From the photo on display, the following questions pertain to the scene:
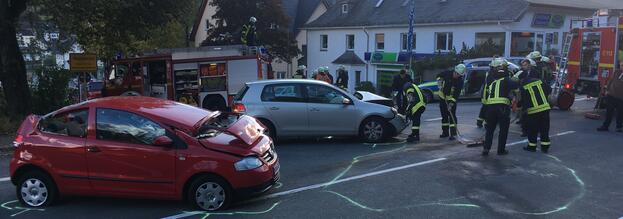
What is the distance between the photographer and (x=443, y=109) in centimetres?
1176

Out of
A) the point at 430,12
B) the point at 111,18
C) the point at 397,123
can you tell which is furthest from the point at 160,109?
the point at 430,12

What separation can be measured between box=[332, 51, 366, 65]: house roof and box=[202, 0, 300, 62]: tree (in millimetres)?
3946

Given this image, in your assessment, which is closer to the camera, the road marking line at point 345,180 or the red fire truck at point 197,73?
the road marking line at point 345,180

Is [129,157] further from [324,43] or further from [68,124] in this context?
[324,43]

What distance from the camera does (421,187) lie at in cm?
755

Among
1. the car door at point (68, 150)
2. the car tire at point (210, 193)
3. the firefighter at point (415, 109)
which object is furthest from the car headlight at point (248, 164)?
the firefighter at point (415, 109)

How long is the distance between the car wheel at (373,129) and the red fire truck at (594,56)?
7.24 meters

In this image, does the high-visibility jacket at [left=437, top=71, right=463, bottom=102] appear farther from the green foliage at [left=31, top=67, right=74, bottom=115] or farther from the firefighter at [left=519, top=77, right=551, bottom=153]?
the green foliage at [left=31, top=67, right=74, bottom=115]

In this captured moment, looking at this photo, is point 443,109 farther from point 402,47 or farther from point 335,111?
point 402,47

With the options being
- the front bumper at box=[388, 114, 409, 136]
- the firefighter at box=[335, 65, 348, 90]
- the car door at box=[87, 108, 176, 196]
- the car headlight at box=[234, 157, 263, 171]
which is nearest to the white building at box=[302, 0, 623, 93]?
the firefighter at box=[335, 65, 348, 90]

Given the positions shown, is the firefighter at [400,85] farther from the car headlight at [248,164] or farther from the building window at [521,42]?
the building window at [521,42]

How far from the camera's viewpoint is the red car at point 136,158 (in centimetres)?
651

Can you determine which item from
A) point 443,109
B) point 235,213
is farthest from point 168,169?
point 443,109

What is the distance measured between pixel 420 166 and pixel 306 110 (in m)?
2.98
